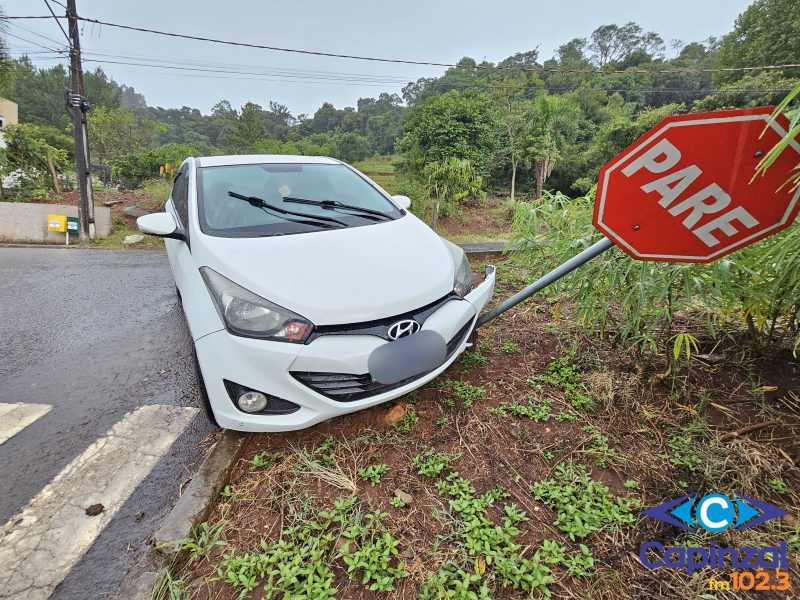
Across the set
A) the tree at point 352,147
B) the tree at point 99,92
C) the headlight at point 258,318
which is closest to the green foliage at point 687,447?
the headlight at point 258,318

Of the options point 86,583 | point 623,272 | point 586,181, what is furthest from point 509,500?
point 586,181

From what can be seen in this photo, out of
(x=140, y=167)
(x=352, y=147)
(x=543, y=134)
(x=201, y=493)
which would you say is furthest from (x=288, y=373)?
(x=352, y=147)

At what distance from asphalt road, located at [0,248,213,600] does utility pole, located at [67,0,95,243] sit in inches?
149

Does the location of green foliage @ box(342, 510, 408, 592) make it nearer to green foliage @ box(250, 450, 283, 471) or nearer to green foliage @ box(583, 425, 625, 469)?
green foliage @ box(250, 450, 283, 471)

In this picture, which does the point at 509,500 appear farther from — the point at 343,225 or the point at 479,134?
the point at 479,134

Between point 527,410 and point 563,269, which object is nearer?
point 563,269

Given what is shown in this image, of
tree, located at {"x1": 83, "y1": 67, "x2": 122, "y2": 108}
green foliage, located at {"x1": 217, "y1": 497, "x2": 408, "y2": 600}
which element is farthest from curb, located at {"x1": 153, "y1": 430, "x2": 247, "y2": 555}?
tree, located at {"x1": 83, "y1": 67, "x2": 122, "y2": 108}

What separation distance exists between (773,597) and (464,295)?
5.30 feet

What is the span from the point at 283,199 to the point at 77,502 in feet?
6.35

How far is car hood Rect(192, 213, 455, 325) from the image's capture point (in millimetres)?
1709

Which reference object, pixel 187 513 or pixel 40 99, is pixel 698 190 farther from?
pixel 40 99

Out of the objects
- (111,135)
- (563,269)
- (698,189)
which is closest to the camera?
(698,189)

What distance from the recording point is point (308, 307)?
1670mm

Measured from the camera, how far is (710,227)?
52.0 inches
